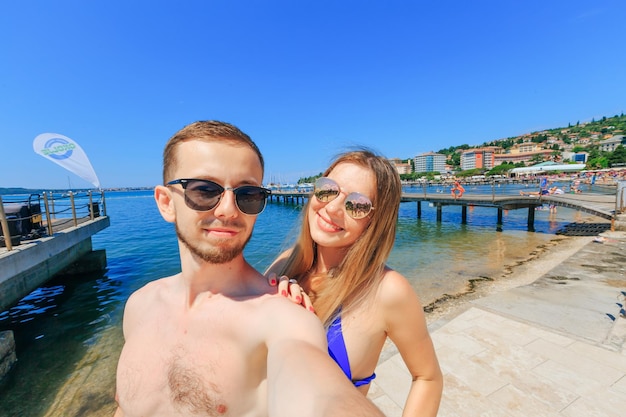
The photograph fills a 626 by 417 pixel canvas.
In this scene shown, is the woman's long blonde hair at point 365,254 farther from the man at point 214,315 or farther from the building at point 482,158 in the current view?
the building at point 482,158

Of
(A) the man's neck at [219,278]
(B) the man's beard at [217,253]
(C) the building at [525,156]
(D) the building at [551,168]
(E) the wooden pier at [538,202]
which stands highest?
(C) the building at [525,156]

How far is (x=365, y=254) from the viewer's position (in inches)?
60.9

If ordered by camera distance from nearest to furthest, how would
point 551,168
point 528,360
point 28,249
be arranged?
point 528,360
point 28,249
point 551,168

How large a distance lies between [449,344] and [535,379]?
3.36 feet

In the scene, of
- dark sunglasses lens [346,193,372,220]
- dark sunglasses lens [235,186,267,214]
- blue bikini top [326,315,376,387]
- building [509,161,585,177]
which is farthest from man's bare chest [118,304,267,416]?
building [509,161,585,177]

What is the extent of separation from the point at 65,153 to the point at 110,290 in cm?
508

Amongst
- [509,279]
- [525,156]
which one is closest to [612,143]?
[525,156]

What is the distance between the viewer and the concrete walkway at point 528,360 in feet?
9.56

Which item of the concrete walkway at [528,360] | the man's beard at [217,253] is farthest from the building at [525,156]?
the man's beard at [217,253]

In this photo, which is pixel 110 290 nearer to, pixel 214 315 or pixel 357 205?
pixel 214 315

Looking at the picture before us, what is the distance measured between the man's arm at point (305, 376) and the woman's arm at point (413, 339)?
1.43 feet

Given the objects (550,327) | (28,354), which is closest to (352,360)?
(550,327)

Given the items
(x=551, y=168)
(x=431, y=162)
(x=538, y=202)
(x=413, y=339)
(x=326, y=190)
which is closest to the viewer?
(x=413, y=339)

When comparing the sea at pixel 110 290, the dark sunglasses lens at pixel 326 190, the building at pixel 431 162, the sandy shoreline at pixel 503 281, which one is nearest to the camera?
the dark sunglasses lens at pixel 326 190
